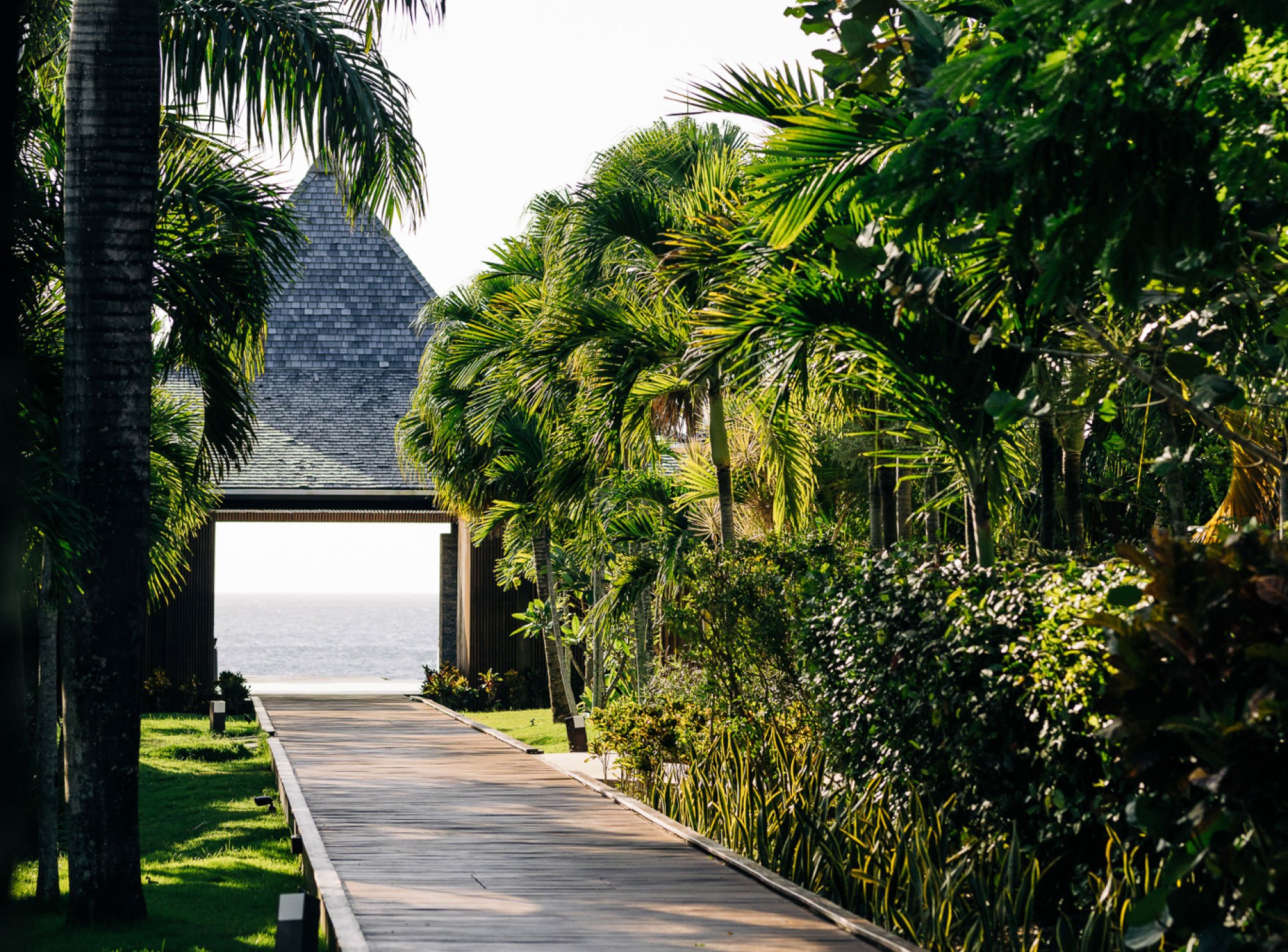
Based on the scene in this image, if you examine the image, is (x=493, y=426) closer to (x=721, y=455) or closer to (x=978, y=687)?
(x=721, y=455)

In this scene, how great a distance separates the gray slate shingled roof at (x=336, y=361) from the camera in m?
21.7

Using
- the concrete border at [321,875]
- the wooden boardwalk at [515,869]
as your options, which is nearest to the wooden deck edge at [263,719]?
the wooden boardwalk at [515,869]

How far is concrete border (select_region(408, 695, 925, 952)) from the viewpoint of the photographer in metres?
5.79

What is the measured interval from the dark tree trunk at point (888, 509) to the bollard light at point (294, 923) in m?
5.33

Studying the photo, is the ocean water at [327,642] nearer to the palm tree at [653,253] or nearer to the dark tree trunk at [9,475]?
the palm tree at [653,253]

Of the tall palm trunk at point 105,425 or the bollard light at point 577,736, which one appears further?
the bollard light at point 577,736

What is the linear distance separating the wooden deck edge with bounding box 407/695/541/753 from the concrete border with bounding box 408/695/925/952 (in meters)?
1.96

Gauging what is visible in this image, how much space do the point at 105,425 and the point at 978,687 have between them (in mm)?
4776

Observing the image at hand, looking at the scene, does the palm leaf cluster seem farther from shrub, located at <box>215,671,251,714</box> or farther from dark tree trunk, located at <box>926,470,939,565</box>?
shrub, located at <box>215,671,251,714</box>

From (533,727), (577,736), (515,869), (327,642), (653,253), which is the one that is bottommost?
(327,642)

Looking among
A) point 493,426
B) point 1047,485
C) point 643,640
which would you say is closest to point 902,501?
point 1047,485

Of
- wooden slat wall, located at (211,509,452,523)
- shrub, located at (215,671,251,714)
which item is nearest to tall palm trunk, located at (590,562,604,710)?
wooden slat wall, located at (211,509,452,523)

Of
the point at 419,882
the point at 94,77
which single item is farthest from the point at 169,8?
the point at 419,882

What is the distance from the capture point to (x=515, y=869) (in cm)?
764
